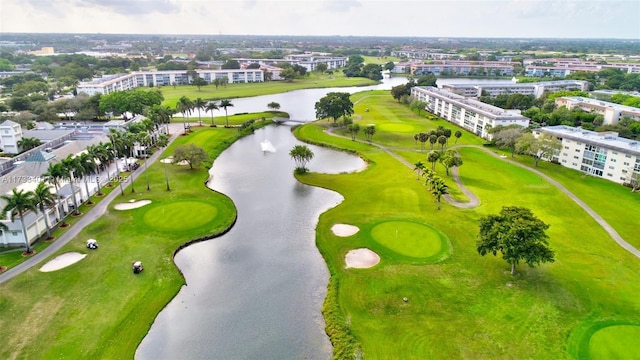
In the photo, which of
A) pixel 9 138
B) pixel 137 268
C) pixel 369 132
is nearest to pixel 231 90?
pixel 369 132

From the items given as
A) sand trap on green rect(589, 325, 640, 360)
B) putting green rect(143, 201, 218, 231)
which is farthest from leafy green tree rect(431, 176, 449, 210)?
putting green rect(143, 201, 218, 231)

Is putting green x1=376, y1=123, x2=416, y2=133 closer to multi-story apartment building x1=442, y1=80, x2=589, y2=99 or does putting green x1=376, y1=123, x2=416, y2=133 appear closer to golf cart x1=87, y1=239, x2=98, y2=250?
multi-story apartment building x1=442, y1=80, x2=589, y2=99

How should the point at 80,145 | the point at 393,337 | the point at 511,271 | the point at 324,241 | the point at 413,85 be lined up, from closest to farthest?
the point at 393,337 < the point at 511,271 < the point at 324,241 < the point at 80,145 < the point at 413,85

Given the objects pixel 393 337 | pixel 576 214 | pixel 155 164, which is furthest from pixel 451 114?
pixel 393 337

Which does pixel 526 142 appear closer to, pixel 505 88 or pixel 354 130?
pixel 354 130

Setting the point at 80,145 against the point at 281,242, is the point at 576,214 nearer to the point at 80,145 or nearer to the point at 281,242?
the point at 281,242

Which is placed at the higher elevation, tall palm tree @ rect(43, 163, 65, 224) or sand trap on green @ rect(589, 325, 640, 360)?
tall palm tree @ rect(43, 163, 65, 224)
